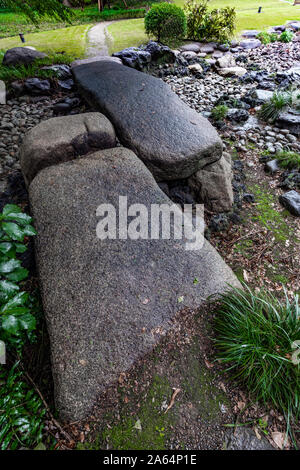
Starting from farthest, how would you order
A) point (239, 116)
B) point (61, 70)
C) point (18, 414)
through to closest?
point (61, 70), point (239, 116), point (18, 414)

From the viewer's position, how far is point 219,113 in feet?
15.6

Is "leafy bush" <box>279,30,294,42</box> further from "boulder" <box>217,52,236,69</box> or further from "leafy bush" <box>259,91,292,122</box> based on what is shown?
"leafy bush" <box>259,91,292,122</box>

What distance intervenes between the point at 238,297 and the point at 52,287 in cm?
133

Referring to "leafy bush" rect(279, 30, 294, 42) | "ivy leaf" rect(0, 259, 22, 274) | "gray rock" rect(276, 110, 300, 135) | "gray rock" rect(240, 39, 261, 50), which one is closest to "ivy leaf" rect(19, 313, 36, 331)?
"ivy leaf" rect(0, 259, 22, 274)

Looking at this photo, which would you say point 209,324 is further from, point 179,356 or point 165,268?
point 165,268

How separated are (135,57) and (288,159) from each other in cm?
490

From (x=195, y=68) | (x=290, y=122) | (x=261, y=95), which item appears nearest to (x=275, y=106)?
(x=290, y=122)

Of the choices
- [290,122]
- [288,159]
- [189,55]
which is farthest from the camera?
[189,55]

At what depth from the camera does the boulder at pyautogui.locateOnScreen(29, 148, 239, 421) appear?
151 centimetres

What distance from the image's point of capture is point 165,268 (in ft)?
6.35

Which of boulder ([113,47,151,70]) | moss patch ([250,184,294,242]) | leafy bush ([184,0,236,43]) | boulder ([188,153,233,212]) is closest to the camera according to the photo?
moss patch ([250,184,294,242])

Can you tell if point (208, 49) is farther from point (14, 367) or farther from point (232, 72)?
point (14, 367)

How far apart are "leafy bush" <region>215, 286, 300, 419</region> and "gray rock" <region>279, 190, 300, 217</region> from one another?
1720 mm

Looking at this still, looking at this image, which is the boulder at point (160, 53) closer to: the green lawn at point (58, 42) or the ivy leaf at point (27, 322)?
the green lawn at point (58, 42)
